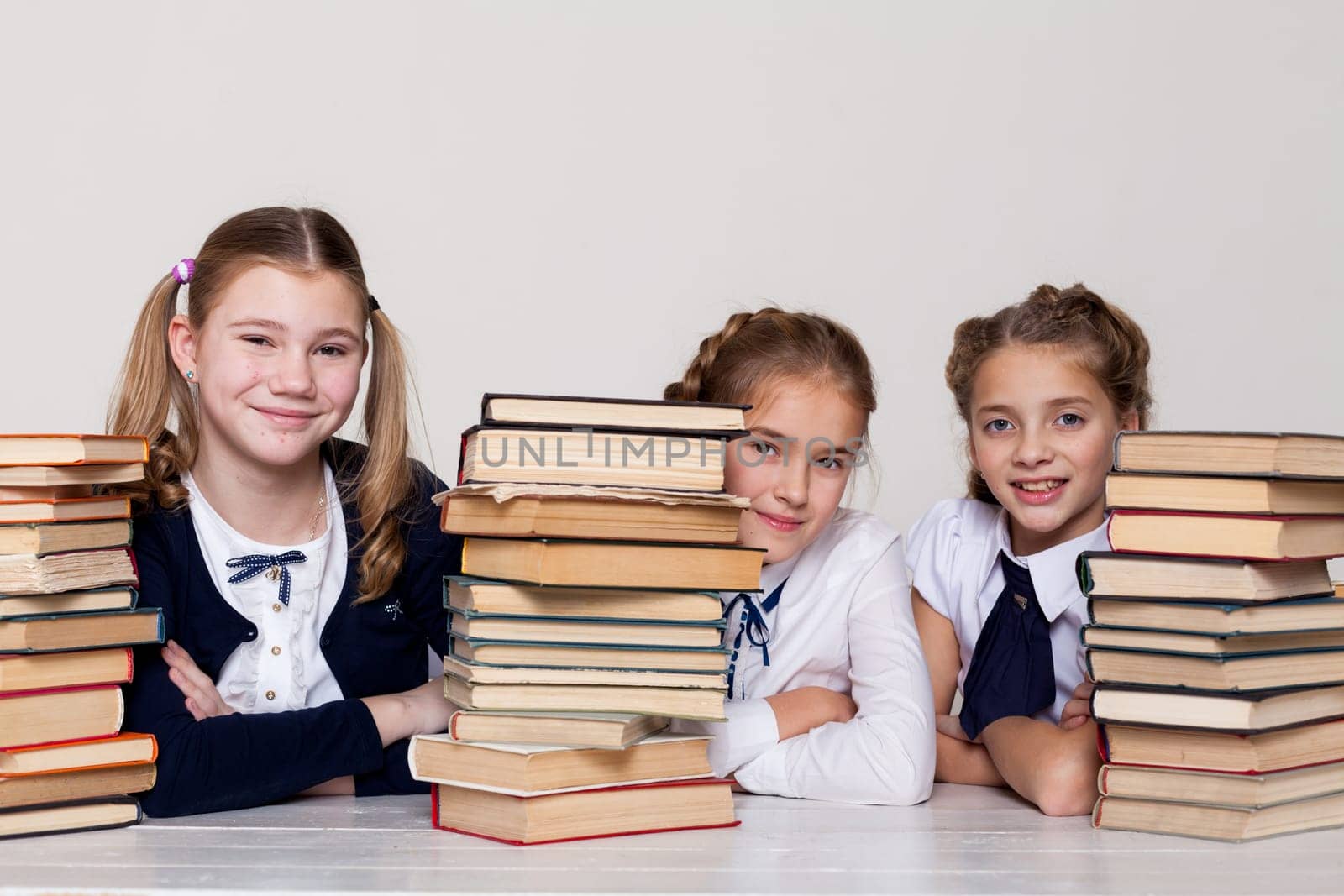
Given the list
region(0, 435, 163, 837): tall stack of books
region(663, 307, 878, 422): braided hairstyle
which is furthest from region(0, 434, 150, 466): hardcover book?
region(663, 307, 878, 422): braided hairstyle

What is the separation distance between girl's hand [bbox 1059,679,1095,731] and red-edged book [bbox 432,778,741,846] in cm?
73

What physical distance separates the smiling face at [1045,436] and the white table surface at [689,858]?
2.46 ft

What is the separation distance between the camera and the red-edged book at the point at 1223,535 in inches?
89.5

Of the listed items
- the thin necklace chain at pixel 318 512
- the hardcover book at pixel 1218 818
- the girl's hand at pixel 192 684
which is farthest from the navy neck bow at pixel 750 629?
the girl's hand at pixel 192 684

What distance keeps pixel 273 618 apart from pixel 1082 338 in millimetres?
1760

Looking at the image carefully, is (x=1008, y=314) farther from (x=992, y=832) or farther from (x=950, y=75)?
(x=950, y=75)

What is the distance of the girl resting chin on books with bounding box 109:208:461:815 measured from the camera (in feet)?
8.71

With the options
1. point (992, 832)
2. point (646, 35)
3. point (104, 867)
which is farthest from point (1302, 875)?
point (646, 35)

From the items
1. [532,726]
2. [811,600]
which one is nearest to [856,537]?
[811,600]

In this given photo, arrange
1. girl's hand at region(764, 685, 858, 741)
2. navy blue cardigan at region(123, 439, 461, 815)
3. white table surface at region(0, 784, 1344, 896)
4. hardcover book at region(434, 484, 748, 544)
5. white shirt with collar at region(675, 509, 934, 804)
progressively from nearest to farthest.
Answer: white table surface at region(0, 784, 1344, 896), hardcover book at region(434, 484, 748, 544), navy blue cardigan at region(123, 439, 461, 815), white shirt with collar at region(675, 509, 934, 804), girl's hand at region(764, 685, 858, 741)

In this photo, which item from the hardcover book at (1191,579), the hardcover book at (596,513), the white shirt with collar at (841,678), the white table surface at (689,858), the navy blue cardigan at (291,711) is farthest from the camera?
the white shirt with collar at (841,678)

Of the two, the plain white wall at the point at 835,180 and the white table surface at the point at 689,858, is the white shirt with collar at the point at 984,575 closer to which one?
the white table surface at the point at 689,858

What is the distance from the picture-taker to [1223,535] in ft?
7.54

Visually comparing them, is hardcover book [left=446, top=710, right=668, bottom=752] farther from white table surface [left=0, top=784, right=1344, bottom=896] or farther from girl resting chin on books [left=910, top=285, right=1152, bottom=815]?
girl resting chin on books [left=910, top=285, right=1152, bottom=815]
